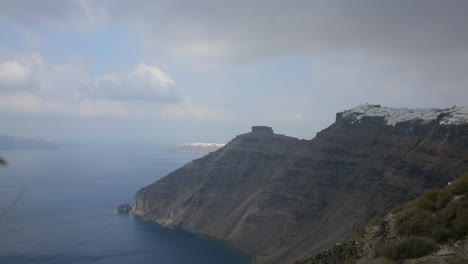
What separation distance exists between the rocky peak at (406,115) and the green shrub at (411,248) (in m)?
93.1

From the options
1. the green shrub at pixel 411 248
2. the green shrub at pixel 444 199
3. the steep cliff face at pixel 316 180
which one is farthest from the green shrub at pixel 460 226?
the steep cliff face at pixel 316 180

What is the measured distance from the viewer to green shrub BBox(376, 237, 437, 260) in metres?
20.3

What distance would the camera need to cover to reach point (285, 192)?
450 ft

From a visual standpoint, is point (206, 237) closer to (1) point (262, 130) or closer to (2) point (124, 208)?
(1) point (262, 130)

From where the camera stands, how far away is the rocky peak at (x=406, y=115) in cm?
10712

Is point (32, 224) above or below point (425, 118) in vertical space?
below

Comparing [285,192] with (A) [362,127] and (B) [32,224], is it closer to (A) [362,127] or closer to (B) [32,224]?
(A) [362,127]

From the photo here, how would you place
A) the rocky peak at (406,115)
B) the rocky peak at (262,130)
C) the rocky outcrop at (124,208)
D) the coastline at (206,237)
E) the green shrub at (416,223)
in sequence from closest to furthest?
the green shrub at (416,223) → the rocky peak at (406,115) → the coastline at (206,237) → the rocky peak at (262,130) → the rocky outcrop at (124,208)

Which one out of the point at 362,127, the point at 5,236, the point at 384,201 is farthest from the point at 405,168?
the point at 5,236

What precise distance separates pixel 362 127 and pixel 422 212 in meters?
111

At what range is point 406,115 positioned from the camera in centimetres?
12112

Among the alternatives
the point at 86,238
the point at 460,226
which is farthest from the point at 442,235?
the point at 86,238

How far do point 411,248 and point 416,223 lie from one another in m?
4.02

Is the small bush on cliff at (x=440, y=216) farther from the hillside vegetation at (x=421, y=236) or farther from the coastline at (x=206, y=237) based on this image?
the coastline at (x=206, y=237)
